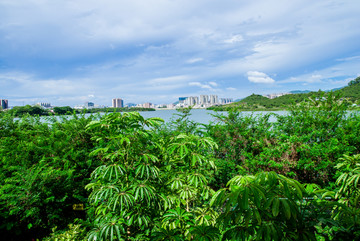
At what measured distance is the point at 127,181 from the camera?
2113 mm

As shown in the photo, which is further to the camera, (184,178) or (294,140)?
(294,140)

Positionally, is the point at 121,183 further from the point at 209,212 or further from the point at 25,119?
the point at 25,119

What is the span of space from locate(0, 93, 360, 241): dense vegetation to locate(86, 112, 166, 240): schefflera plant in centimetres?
1

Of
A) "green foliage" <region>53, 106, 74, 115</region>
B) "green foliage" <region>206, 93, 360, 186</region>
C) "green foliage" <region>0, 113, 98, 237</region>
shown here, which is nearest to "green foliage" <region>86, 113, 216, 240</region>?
"green foliage" <region>0, 113, 98, 237</region>

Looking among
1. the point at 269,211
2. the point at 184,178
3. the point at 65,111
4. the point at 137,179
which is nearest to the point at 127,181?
the point at 137,179

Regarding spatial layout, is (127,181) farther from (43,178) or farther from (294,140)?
(294,140)

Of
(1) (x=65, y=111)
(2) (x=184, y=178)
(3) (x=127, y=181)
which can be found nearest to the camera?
(3) (x=127, y=181)

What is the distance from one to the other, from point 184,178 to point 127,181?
66cm

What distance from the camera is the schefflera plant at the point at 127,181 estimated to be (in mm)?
1852

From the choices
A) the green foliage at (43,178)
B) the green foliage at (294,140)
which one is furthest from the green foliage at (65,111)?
the green foliage at (294,140)

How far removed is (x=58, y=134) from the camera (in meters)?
4.18

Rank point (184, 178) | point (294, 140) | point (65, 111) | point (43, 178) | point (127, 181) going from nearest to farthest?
point (127, 181)
point (184, 178)
point (43, 178)
point (294, 140)
point (65, 111)

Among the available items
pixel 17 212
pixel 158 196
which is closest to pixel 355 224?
pixel 158 196

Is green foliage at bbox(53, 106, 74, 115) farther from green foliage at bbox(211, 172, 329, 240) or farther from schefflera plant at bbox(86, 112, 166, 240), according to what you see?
green foliage at bbox(211, 172, 329, 240)
